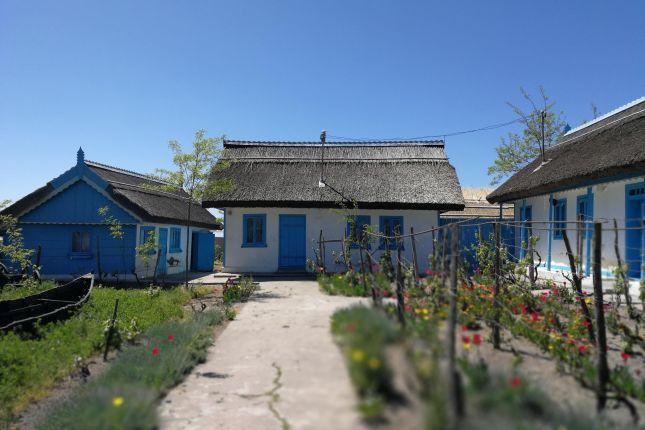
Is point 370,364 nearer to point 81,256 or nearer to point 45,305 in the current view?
point 45,305

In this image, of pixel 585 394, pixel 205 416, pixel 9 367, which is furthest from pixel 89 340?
pixel 585 394

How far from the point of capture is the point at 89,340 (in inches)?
286

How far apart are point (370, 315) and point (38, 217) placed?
16.9m

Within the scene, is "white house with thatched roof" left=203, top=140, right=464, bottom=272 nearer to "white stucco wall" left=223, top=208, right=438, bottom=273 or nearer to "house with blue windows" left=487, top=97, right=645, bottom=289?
"white stucco wall" left=223, top=208, right=438, bottom=273

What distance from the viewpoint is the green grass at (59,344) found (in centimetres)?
566

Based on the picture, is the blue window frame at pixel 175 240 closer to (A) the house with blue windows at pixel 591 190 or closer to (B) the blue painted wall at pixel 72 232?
(B) the blue painted wall at pixel 72 232

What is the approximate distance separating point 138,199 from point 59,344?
30.5ft

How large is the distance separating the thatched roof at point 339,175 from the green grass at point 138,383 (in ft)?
26.7

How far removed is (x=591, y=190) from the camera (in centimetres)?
1117

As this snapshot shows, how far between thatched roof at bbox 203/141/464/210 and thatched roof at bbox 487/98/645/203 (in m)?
2.61

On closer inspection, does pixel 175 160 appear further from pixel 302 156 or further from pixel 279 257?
pixel 302 156

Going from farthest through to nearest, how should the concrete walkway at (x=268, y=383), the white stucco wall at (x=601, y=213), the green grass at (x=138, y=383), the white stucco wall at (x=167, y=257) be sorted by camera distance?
the white stucco wall at (x=167, y=257) < the white stucco wall at (x=601, y=213) < the green grass at (x=138, y=383) < the concrete walkway at (x=268, y=383)

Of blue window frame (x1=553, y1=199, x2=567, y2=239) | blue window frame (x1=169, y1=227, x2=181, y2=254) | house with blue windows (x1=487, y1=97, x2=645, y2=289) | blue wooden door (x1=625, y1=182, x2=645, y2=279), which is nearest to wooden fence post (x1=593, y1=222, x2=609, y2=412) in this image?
house with blue windows (x1=487, y1=97, x2=645, y2=289)

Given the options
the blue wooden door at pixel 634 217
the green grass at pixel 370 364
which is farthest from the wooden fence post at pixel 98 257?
the green grass at pixel 370 364
